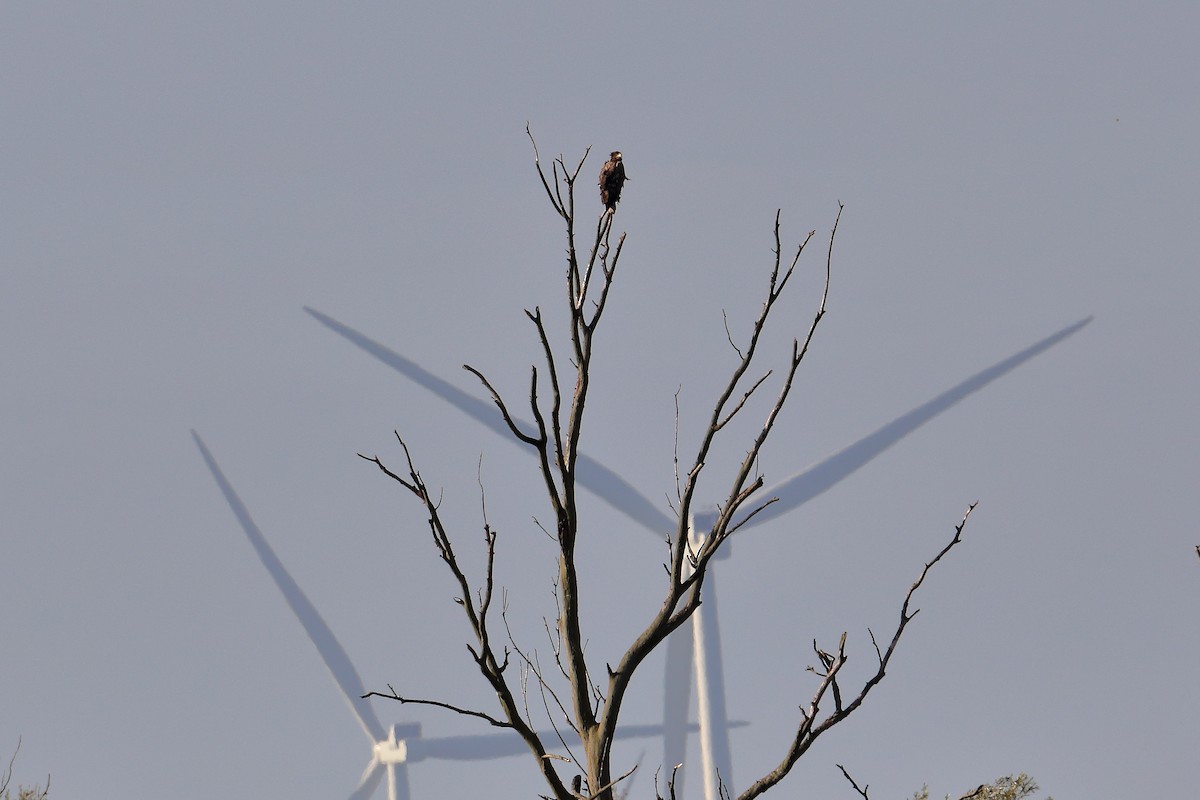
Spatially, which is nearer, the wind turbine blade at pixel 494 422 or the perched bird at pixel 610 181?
the perched bird at pixel 610 181

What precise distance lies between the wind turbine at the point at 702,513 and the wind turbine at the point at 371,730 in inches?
294

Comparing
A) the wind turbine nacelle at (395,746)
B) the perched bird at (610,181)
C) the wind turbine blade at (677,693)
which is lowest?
the perched bird at (610,181)

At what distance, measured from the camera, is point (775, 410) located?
31.4 feet

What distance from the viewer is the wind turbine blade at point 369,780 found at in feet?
237

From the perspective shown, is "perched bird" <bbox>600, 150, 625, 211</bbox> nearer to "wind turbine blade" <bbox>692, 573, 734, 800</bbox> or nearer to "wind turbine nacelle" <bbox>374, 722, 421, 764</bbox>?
"wind turbine blade" <bbox>692, 573, 734, 800</bbox>

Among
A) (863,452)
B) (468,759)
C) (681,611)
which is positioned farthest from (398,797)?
(681,611)

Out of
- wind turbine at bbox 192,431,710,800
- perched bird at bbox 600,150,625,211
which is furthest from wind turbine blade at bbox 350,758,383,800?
perched bird at bbox 600,150,625,211

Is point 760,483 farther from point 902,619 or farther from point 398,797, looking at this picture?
point 398,797

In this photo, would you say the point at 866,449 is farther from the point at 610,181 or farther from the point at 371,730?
Answer: the point at 610,181

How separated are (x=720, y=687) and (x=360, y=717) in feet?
49.8

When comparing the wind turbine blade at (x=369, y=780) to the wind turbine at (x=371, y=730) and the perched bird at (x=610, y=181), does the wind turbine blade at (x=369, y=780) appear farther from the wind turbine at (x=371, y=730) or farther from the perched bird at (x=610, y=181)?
the perched bird at (x=610, y=181)

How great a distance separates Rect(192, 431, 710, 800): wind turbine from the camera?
6481 centimetres

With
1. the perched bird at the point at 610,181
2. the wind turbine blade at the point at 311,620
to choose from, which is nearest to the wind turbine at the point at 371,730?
the wind turbine blade at the point at 311,620

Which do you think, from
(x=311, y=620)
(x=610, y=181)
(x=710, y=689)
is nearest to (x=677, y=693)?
(x=710, y=689)
